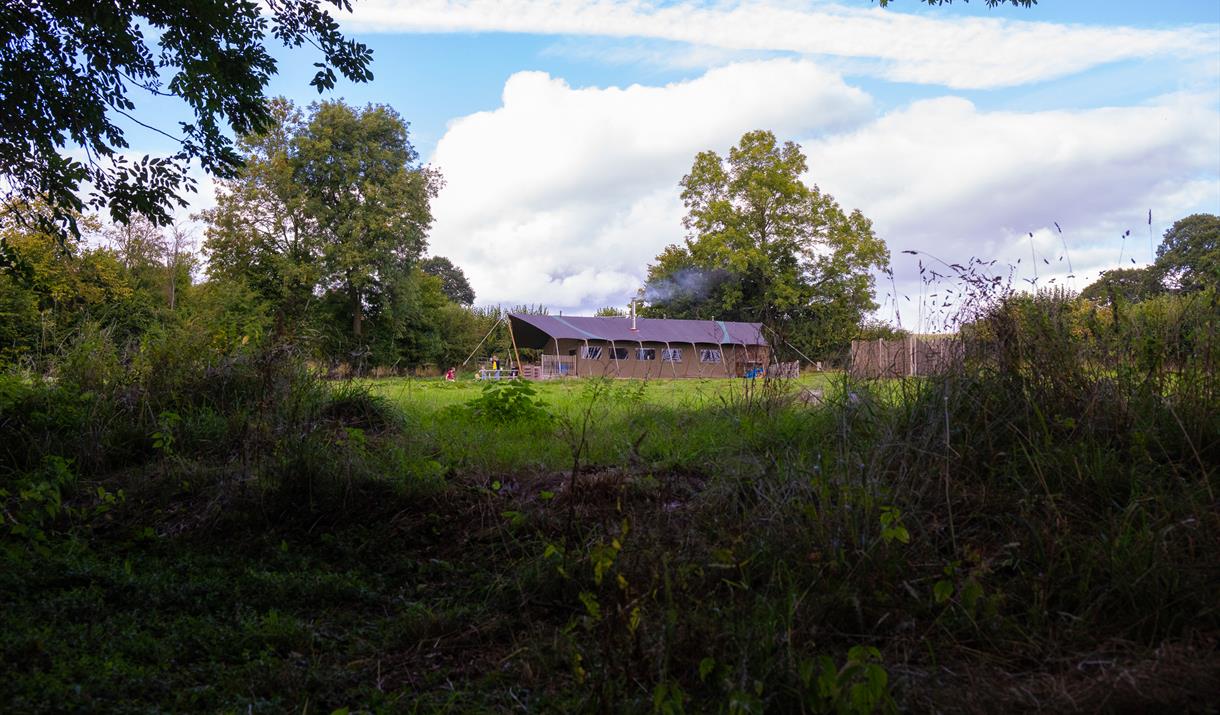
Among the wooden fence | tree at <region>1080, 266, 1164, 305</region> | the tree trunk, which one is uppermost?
the tree trunk

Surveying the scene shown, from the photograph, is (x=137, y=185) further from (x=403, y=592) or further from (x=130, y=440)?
(x=403, y=592)

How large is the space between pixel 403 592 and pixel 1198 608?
3.44 metres

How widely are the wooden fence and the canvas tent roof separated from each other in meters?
30.1

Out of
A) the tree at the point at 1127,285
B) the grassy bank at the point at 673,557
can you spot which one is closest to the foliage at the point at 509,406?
the grassy bank at the point at 673,557

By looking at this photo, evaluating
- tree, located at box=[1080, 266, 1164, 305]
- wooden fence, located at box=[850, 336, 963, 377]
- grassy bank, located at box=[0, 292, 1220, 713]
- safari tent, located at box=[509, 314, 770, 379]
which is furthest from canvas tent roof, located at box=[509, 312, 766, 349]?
tree, located at box=[1080, 266, 1164, 305]

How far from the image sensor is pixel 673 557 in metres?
3.67

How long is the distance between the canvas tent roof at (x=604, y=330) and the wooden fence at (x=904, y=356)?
30117mm

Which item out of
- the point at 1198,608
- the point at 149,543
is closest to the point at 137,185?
the point at 149,543

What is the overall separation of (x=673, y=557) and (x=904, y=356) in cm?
281

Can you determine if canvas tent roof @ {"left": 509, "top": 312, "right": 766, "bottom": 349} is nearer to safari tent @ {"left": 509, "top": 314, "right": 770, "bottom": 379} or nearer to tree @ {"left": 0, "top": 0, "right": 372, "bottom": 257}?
safari tent @ {"left": 509, "top": 314, "right": 770, "bottom": 379}

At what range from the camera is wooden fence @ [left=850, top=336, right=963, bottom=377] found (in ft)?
16.9

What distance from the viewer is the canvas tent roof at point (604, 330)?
121ft

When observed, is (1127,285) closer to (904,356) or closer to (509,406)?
(904,356)

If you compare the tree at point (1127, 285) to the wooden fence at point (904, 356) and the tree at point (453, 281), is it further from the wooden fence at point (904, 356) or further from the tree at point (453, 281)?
the tree at point (453, 281)
